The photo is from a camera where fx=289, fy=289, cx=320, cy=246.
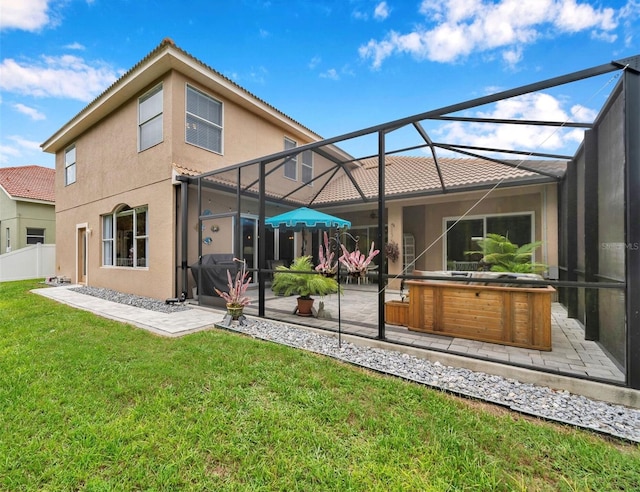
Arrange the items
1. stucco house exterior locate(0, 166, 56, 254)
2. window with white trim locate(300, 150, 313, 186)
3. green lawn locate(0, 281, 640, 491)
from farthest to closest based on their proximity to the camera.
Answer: stucco house exterior locate(0, 166, 56, 254) < window with white trim locate(300, 150, 313, 186) < green lawn locate(0, 281, 640, 491)

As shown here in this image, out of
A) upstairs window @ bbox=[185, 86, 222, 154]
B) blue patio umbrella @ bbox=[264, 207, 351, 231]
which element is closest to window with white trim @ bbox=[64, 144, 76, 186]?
upstairs window @ bbox=[185, 86, 222, 154]

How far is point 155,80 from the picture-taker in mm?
8078

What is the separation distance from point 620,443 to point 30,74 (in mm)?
18320

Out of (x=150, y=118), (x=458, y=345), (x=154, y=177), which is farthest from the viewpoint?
(x=150, y=118)

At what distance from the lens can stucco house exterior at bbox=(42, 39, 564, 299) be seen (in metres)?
7.37

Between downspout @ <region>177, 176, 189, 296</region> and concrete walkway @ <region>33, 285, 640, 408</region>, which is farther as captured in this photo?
downspout @ <region>177, 176, 189, 296</region>

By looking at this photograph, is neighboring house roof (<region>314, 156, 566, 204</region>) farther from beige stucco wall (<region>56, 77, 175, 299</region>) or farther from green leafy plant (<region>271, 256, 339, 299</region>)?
beige stucco wall (<region>56, 77, 175, 299</region>)

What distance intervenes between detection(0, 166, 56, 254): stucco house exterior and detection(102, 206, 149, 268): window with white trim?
11.6 metres

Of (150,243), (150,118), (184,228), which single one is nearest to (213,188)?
(184,228)

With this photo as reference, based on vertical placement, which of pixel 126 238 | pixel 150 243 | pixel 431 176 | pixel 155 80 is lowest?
pixel 150 243

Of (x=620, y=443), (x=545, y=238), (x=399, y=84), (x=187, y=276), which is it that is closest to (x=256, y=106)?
(x=399, y=84)

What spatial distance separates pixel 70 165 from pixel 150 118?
679 centimetres

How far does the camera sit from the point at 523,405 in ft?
8.78

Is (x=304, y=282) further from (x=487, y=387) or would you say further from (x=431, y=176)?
(x=431, y=176)
